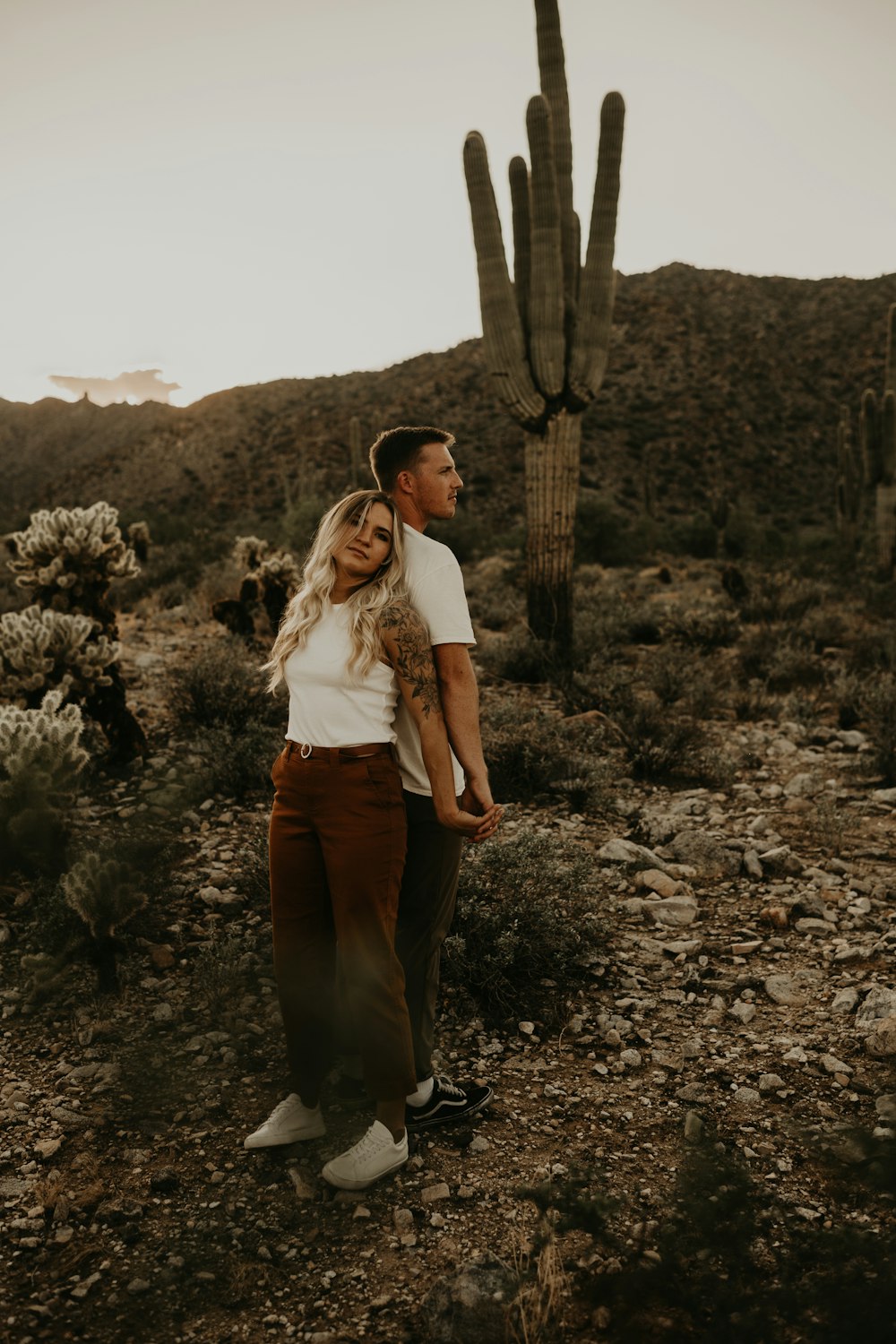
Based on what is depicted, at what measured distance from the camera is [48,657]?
550 cm

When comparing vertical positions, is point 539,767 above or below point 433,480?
below

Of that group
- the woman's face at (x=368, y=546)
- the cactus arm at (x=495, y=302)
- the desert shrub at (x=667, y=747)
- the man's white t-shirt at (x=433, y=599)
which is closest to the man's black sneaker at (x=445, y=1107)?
the man's white t-shirt at (x=433, y=599)

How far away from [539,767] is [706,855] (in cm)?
122

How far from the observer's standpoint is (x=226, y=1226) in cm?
242

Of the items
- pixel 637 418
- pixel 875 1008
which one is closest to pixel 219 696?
pixel 875 1008

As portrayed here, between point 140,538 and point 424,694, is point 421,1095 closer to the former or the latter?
point 424,694

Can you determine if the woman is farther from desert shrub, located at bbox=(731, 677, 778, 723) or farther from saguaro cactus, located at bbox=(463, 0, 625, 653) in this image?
saguaro cactus, located at bbox=(463, 0, 625, 653)

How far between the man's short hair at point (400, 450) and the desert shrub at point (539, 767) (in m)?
2.99

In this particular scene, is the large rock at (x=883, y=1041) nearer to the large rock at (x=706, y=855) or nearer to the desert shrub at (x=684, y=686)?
the large rock at (x=706, y=855)

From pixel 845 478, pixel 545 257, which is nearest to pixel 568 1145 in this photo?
pixel 545 257

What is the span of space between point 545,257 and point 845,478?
12.9 metres

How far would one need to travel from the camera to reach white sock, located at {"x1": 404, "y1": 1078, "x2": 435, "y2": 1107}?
283cm

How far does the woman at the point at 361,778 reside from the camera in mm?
2492

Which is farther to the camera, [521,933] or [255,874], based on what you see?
[255,874]
